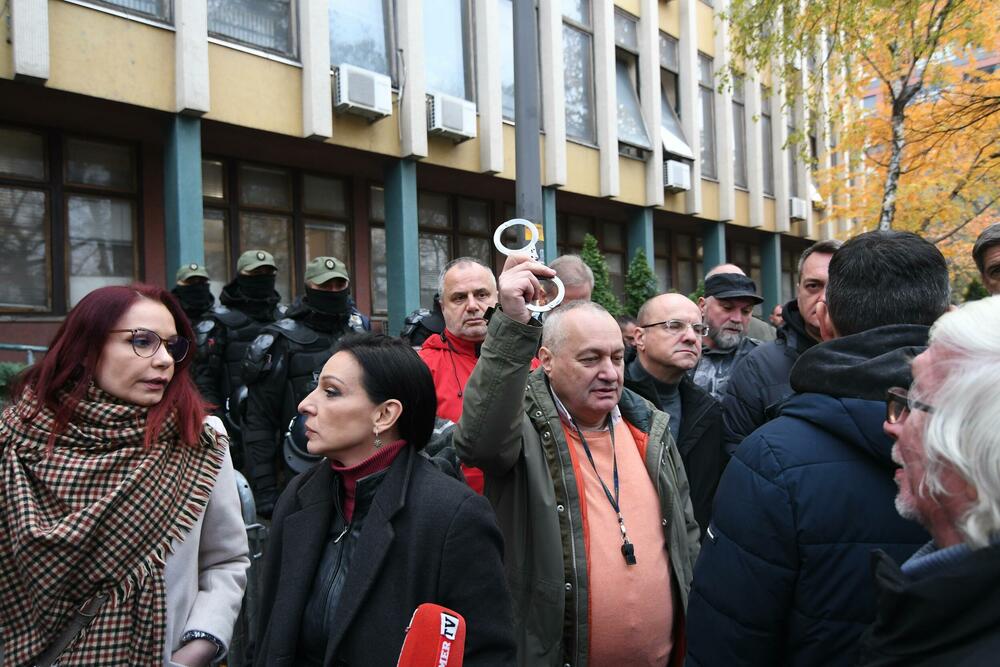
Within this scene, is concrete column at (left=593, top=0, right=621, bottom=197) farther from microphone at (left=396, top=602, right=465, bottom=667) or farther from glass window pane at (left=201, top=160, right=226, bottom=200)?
microphone at (left=396, top=602, right=465, bottom=667)

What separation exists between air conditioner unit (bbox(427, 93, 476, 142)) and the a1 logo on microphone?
1079 centimetres

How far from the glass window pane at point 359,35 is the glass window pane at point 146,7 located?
92.6 inches

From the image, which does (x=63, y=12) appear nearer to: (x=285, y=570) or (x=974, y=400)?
(x=285, y=570)

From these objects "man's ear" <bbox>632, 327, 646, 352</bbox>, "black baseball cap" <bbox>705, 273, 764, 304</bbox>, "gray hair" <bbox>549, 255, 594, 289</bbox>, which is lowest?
"man's ear" <bbox>632, 327, 646, 352</bbox>

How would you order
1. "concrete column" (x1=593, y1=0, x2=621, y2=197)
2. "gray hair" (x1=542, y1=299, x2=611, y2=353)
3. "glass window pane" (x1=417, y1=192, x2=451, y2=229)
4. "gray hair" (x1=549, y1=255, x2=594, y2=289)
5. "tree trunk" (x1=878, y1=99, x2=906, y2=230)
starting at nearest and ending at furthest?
"gray hair" (x1=542, y1=299, x2=611, y2=353) → "gray hair" (x1=549, y1=255, x2=594, y2=289) → "tree trunk" (x1=878, y1=99, x2=906, y2=230) → "glass window pane" (x1=417, y1=192, x2=451, y2=229) → "concrete column" (x1=593, y1=0, x2=621, y2=197)

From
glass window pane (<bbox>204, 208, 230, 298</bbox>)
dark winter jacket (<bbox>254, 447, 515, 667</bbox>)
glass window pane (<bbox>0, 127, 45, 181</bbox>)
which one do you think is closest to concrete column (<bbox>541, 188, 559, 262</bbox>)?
glass window pane (<bbox>204, 208, 230, 298</bbox>)

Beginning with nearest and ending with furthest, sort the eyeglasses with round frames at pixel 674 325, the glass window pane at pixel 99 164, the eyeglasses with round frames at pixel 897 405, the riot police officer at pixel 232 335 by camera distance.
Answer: the eyeglasses with round frames at pixel 897 405, the eyeglasses with round frames at pixel 674 325, the riot police officer at pixel 232 335, the glass window pane at pixel 99 164

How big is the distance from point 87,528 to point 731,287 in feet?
12.9

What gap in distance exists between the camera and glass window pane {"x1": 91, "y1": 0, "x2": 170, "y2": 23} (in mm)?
8836

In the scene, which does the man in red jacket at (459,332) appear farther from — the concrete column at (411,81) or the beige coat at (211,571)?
the concrete column at (411,81)

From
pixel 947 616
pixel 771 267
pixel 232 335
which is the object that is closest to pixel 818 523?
pixel 947 616

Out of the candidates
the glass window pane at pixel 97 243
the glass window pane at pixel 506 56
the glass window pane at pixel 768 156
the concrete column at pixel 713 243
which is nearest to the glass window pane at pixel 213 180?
the glass window pane at pixel 97 243

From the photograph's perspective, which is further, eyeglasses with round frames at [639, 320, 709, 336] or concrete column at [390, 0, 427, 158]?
concrete column at [390, 0, 427, 158]

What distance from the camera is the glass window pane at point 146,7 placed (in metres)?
8.84
